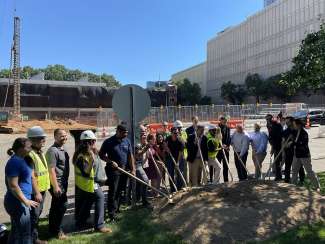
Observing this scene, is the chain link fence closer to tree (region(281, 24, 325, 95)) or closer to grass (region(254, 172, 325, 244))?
tree (region(281, 24, 325, 95))

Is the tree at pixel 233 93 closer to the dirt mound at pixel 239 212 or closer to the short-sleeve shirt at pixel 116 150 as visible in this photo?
the dirt mound at pixel 239 212

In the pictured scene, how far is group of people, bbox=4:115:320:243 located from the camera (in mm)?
5398

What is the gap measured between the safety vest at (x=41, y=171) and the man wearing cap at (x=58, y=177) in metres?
0.20

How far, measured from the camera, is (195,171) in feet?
33.5

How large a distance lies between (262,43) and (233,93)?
13.1 meters

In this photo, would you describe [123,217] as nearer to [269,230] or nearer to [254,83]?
[269,230]

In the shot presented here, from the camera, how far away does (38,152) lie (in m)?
6.12

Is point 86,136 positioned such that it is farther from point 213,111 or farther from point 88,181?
point 213,111

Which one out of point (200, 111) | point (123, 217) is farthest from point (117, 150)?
point (200, 111)

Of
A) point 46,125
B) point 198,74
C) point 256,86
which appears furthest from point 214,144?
point 198,74

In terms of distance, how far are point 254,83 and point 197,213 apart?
3335 inches

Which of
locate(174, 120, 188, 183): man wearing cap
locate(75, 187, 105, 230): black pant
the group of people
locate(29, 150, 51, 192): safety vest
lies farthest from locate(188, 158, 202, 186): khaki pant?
locate(29, 150, 51, 192): safety vest

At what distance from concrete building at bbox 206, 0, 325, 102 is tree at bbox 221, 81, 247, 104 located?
6350 millimetres

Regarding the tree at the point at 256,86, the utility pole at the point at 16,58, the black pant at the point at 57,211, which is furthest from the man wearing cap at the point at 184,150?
the tree at the point at 256,86
